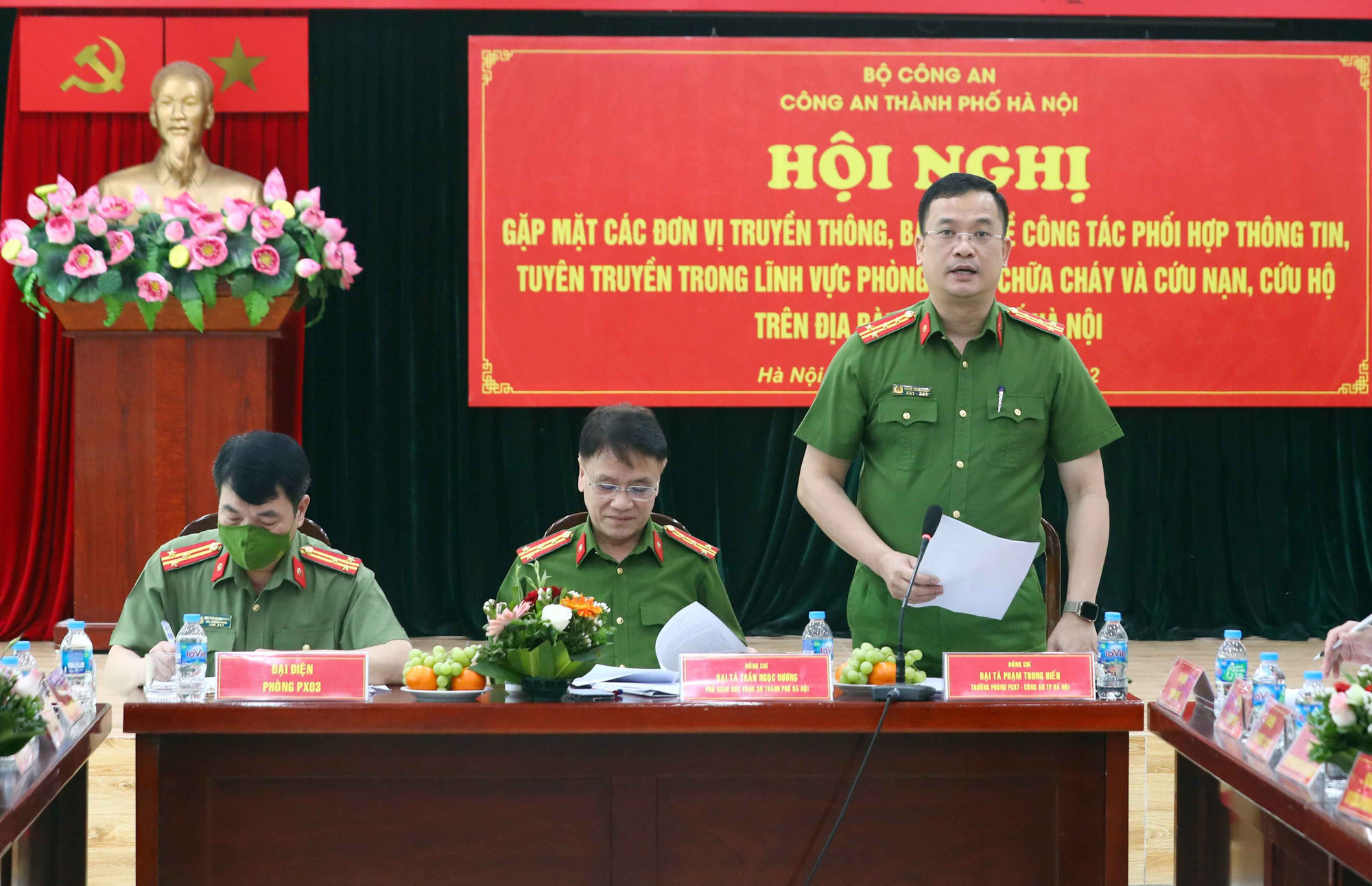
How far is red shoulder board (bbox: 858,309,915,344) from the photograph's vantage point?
2029mm

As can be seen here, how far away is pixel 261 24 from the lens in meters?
4.56

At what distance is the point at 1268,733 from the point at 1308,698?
6 cm

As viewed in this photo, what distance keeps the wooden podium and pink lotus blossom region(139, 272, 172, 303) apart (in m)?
0.18

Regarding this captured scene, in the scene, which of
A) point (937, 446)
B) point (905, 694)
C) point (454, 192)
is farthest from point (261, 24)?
point (905, 694)

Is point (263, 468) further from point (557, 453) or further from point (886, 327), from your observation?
point (557, 453)

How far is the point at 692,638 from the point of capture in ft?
5.78

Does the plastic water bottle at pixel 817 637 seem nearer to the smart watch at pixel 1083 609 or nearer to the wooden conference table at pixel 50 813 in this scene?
the smart watch at pixel 1083 609

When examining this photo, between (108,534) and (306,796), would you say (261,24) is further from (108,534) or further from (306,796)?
(306,796)

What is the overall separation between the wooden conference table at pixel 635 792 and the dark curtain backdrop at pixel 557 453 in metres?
3.24

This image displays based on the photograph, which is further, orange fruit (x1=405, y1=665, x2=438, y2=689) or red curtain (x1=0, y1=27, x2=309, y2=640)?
red curtain (x1=0, y1=27, x2=309, y2=640)

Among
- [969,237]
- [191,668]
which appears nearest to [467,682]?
[191,668]

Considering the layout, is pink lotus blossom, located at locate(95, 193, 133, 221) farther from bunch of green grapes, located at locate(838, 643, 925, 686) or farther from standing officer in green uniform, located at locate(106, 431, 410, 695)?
bunch of green grapes, located at locate(838, 643, 925, 686)

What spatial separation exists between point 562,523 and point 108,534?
7.17 feet

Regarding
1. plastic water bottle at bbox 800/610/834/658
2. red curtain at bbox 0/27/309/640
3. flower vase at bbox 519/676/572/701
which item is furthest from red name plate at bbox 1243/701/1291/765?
red curtain at bbox 0/27/309/640
